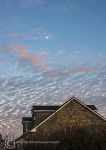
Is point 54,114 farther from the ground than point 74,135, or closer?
farther from the ground

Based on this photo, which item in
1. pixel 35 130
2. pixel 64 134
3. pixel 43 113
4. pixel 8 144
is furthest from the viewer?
pixel 43 113

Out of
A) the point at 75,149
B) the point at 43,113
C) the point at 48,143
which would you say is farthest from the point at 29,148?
the point at 43,113

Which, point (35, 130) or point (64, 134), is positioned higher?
point (35, 130)

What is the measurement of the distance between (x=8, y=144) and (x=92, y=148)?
9536 mm

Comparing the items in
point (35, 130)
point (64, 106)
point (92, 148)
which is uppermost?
point (64, 106)

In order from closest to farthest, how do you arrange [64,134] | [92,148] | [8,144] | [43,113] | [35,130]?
[92,148] < [64,134] < [8,144] < [35,130] < [43,113]

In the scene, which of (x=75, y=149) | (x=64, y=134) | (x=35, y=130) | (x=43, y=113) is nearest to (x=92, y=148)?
(x=75, y=149)

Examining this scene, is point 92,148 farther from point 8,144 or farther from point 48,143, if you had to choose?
point 8,144

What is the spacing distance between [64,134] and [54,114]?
12.4m

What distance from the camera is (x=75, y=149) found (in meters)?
30.3

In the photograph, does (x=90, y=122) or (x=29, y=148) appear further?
(x=90, y=122)

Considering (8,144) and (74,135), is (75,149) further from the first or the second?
(8,144)

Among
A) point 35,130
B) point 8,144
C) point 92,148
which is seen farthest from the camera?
point 35,130

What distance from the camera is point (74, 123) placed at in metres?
45.9
